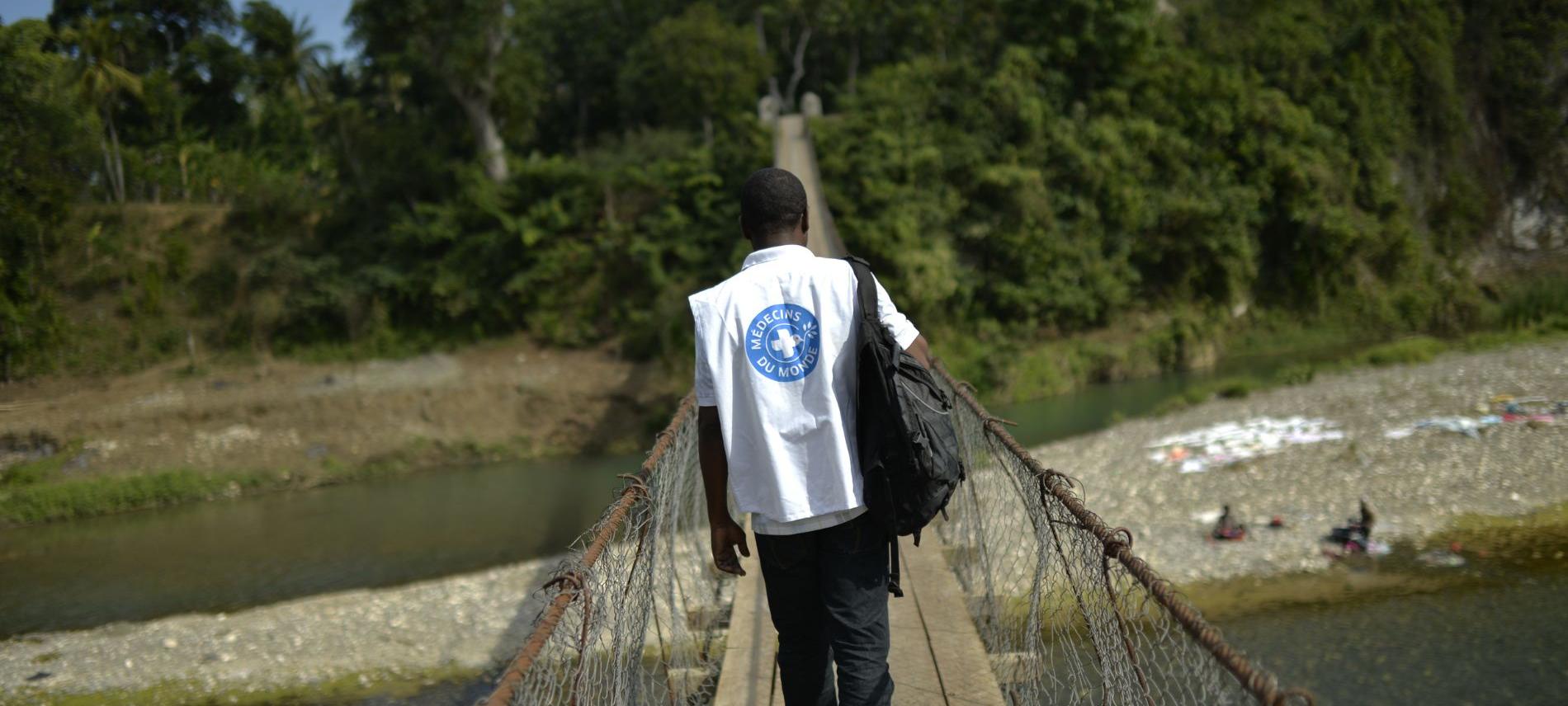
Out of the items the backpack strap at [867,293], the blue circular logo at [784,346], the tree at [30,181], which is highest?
the tree at [30,181]

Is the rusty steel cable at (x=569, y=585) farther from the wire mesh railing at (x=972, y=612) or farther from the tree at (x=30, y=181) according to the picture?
the tree at (x=30, y=181)

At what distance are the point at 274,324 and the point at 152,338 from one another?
1880 millimetres

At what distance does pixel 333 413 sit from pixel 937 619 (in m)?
13.5

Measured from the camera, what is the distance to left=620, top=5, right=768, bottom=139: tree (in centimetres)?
1858

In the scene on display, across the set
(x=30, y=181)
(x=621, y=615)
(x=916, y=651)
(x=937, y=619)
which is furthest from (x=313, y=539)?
(x=621, y=615)

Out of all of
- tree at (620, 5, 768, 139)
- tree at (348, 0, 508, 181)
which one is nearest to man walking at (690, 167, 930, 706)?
tree at (348, 0, 508, 181)

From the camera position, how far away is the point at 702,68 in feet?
60.6

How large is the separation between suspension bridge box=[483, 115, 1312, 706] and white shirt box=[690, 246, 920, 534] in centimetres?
38

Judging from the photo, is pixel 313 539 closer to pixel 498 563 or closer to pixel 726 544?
pixel 498 563

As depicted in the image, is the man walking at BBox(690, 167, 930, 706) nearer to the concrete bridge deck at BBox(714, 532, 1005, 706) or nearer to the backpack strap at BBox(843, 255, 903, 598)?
the backpack strap at BBox(843, 255, 903, 598)

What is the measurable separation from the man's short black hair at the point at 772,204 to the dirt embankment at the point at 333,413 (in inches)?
501

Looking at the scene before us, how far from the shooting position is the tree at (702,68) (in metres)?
18.6

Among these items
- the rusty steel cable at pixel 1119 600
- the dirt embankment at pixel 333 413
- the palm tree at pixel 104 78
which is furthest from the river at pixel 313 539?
the palm tree at pixel 104 78

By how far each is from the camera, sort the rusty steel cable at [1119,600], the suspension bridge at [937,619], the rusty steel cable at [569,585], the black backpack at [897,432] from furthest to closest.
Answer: the black backpack at [897,432] < the suspension bridge at [937,619] < the rusty steel cable at [569,585] < the rusty steel cable at [1119,600]
